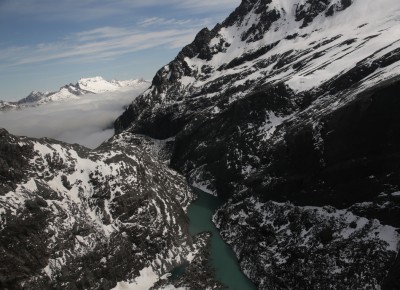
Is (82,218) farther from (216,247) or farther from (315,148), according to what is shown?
(315,148)

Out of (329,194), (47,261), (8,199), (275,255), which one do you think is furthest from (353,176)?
(8,199)

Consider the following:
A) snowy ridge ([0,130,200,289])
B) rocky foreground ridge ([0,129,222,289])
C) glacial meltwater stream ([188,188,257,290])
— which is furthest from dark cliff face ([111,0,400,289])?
snowy ridge ([0,130,200,289])

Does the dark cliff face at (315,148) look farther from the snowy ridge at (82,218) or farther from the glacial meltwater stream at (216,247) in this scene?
the snowy ridge at (82,218)

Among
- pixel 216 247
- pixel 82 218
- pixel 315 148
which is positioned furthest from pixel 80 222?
pixel 315 148

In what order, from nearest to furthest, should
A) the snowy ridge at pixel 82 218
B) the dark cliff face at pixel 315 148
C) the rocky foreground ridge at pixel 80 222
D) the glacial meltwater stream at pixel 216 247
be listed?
the dark cliff face at pixel 315 148, the rocky foreground ridge at pixel 80 222, the snowy ridge at pixel 82 218, the glacial meltwater stream at pixel 216 247

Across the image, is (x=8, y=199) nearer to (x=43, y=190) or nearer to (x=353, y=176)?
(x=43, y=190)

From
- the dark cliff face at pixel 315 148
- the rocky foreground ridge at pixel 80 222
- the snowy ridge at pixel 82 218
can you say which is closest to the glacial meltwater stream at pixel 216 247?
the dark cliff face at pixel 315 148

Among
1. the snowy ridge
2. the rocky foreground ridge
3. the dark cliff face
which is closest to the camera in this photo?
the dark cliff face

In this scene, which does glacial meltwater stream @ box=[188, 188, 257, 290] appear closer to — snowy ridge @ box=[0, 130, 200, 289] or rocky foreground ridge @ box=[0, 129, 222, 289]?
rocky foreground ridge @ box=[0, 129, 222, 289]
